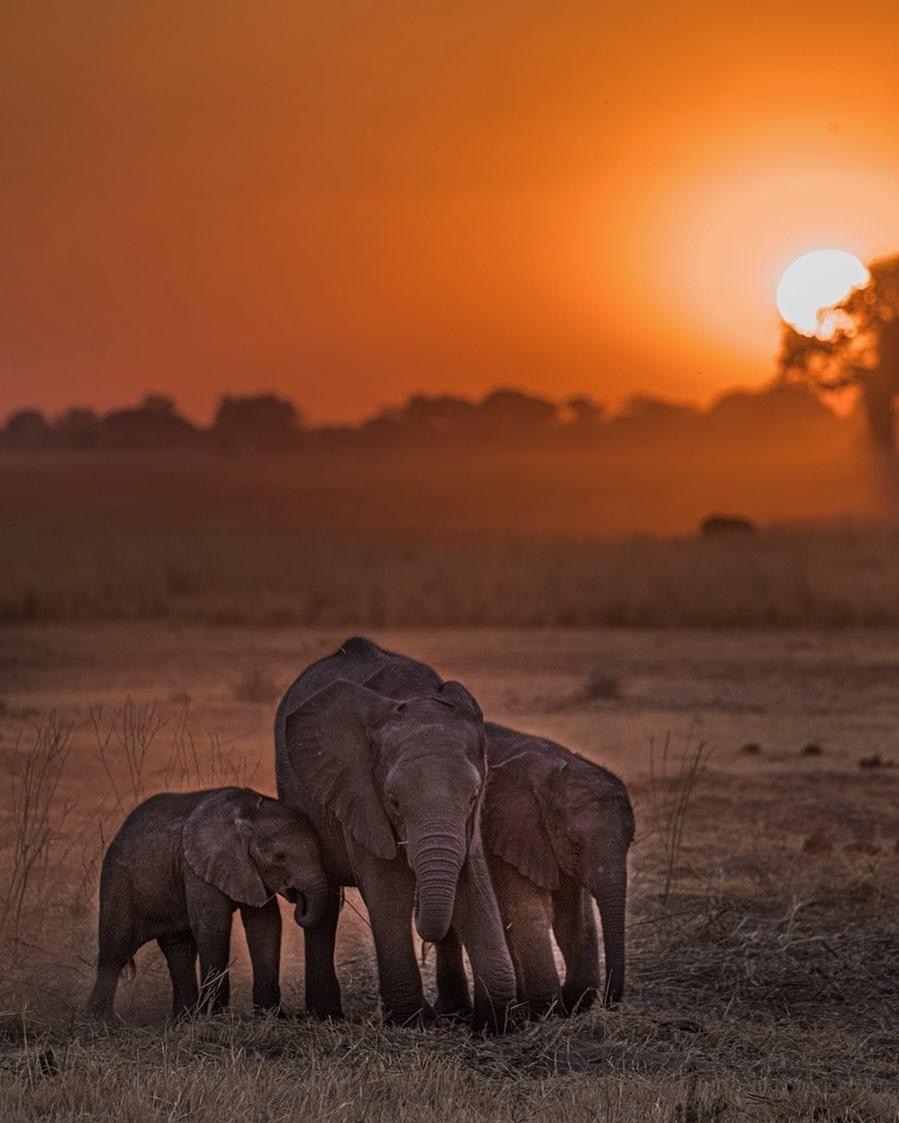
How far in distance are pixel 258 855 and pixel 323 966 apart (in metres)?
0.57

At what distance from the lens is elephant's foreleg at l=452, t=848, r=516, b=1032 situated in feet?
24.4

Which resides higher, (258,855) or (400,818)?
(400,818)

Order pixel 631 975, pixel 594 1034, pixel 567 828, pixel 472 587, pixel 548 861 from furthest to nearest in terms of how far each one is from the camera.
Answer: pixel 472 587 < pixel 631 975 < pixel 548 861 < pixel 567 828 < pixel 594 1034

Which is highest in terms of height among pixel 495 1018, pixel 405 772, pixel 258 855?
pixel 405 772

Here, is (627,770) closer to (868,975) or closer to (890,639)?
(868,975)

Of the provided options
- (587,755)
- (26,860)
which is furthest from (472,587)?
(26,860)

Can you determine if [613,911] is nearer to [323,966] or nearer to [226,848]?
[323,966]

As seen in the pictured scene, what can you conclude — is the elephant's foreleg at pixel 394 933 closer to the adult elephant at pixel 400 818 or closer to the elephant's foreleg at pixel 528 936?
the adult elephant at pixel 400 818

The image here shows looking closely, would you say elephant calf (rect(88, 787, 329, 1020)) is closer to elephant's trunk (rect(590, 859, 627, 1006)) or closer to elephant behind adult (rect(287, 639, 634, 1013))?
elephant behind adult (rect(287, 639, 634, 1013))

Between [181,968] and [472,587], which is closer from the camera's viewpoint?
[181,968]

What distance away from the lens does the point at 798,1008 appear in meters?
8.41

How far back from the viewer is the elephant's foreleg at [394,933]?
7664mm

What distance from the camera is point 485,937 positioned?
7.47 meters

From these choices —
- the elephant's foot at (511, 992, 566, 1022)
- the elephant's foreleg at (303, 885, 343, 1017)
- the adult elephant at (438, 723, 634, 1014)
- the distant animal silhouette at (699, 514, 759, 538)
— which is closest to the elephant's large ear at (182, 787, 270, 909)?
the elephant's foreleg at (303, 885, 343, 1017)
